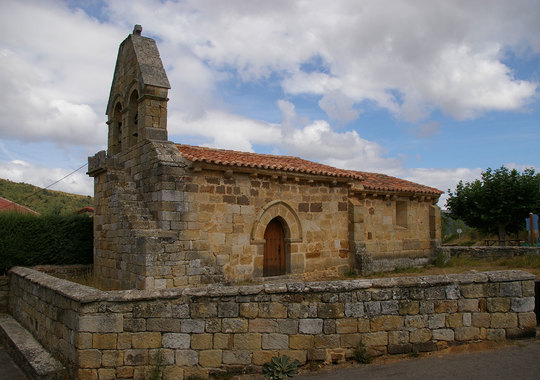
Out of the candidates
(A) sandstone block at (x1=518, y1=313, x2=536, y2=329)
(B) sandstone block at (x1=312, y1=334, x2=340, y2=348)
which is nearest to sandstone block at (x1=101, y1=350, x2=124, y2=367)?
(B) sandstone block at (x1=312, y1=334, x2=340, y2=348)

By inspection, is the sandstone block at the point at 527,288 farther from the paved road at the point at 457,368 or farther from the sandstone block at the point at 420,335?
the sandstone block at the point at 420,335

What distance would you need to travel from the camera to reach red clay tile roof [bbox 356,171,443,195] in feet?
48.6

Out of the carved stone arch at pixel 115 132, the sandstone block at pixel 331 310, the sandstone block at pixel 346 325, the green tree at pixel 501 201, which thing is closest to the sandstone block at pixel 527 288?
the sandstone block at pixel 346 325

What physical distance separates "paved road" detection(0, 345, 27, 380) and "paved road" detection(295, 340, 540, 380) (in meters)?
4.59

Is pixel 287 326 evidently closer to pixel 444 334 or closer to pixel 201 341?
pixel 201 341

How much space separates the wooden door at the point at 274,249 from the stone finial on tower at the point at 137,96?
3.95 meters

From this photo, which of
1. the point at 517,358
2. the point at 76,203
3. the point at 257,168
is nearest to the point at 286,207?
the point at 257,168

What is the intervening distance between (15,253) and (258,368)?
8.71 m

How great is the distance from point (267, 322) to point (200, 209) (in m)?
5.23

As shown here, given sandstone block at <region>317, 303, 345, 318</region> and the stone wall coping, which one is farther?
sandstone block at <region>317, 303, 345, 318</region>

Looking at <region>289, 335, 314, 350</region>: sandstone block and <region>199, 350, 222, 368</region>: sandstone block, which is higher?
<region>289, 335, 314, 350</region>: sandstone block

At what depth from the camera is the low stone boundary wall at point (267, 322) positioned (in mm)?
5320

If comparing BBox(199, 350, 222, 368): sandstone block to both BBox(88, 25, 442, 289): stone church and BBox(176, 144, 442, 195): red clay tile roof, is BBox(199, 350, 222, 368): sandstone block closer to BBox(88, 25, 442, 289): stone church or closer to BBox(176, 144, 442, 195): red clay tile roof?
BBox(88, 25, 442, 289): stone church

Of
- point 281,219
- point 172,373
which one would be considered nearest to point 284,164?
point 281,219
